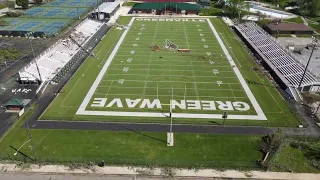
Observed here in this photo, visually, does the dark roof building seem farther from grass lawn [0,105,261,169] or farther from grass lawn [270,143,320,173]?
grass lawn [270,143,320,173]

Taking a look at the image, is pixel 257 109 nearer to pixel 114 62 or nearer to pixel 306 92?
pixel 306 92

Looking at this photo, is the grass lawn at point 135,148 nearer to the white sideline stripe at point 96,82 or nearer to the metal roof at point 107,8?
the white sideline stripe at point 96,82

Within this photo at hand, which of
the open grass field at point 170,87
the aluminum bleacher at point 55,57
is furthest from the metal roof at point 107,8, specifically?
the open grass field at point 170,87

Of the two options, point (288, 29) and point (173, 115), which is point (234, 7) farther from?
point (173, 115)

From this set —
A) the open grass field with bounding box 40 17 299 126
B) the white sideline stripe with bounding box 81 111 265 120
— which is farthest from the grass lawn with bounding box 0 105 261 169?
the white sideline stripe with bounding box 81 111 265 120

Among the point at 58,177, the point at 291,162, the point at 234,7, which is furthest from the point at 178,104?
the point at 234,7

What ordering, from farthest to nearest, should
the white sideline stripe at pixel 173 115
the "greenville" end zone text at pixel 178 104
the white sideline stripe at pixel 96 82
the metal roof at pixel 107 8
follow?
the metal roof at pixel 107 8, the "greenville" end zone text at pixel 178 104, the white sideline stripe at pixel 96 82, the white sideline stripe at pixel 173 115

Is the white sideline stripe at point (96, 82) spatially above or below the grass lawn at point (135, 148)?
above
